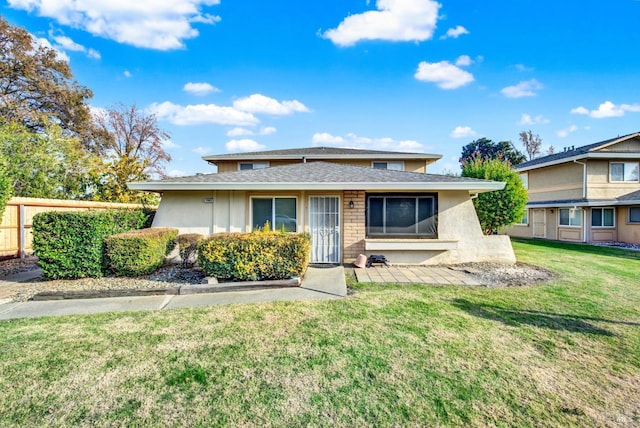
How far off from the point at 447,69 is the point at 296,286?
1507 centimetres

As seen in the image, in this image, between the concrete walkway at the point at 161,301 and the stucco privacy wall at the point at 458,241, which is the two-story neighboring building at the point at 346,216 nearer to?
the stucco privacy wall at the point at 458,241

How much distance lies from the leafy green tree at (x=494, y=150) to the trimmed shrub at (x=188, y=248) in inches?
1574

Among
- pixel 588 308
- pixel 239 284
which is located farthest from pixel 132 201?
pixel 588 308

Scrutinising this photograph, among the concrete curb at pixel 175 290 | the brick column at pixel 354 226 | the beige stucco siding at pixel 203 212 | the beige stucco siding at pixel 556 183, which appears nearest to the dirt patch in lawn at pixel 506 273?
the brick column at pixel 354 226

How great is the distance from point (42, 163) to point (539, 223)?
28798mm

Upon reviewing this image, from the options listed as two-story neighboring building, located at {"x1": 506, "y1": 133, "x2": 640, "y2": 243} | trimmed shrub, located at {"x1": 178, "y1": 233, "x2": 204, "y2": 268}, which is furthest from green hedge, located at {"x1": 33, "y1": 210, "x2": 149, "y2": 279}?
two-story neighboring building, located at {"x1": 506, "y1": 133, "x2": 640, "y2": 243}

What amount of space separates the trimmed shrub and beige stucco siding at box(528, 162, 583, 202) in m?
21.9

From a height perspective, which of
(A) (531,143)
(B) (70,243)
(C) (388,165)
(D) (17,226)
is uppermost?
(A) (531,143)

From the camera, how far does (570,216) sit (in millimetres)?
19125

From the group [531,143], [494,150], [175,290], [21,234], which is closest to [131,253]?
[175,290]

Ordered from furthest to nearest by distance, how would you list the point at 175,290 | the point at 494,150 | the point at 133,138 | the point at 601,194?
the point at 494,150, the point at 133,138, the point at 601,194, the point at 175,290

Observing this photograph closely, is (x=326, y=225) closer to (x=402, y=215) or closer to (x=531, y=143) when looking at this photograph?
(x=402, y=215)

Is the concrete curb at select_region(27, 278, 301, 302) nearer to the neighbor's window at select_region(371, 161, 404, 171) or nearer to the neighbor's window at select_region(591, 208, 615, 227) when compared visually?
the neighbor's window at select_region(371, 161, 404, 171)

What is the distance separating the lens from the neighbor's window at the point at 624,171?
18438 mm
